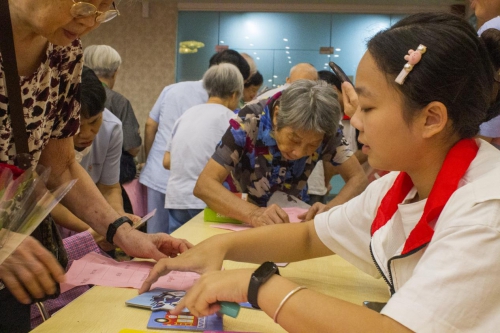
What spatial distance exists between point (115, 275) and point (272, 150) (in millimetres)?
1175

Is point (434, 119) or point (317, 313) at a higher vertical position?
point (434, 119)

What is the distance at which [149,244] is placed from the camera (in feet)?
5.02

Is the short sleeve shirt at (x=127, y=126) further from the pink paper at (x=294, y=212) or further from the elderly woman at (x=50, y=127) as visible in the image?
the elderly woman at (x=50, y=127)

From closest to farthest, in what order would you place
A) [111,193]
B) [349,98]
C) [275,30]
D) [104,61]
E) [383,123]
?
[383,123] → [349,98] → [111,193] → [104,61] → [275,30]

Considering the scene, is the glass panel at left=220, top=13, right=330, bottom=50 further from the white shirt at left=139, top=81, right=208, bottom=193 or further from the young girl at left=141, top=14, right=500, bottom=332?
the young girl at left=141, top=14, right=500, bottom=332

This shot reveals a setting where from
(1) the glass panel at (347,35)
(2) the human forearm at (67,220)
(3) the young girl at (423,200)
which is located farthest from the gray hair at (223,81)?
(1) the glass panel at (347,35)

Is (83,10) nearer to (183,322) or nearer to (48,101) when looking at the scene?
(48,101)

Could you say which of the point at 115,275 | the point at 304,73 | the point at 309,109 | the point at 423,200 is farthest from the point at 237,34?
the point at 423,200

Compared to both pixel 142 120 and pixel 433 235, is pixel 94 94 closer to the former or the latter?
pixel 433 235

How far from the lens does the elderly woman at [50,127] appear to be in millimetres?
996

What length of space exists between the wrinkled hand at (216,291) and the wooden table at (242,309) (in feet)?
0.42

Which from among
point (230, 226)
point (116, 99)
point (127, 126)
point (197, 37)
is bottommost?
point (127, 126)

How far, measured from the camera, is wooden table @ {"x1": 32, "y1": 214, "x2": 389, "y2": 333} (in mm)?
1107

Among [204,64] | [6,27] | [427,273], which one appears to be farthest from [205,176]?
[204,64]
